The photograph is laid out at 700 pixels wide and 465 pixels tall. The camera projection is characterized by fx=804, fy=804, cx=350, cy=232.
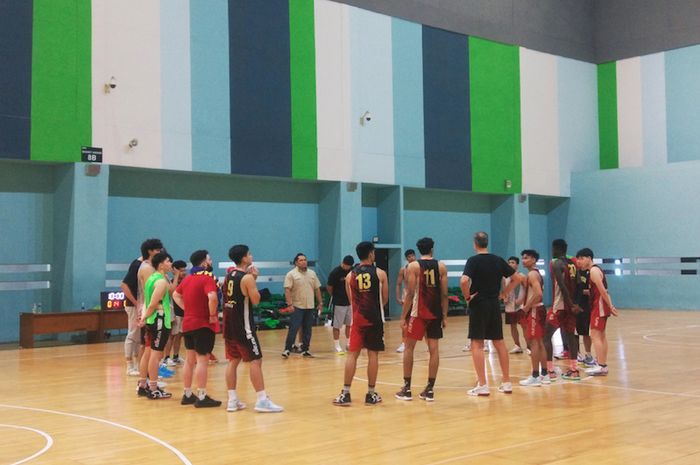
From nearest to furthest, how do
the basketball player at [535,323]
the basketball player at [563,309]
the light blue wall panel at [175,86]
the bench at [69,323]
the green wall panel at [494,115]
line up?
the basketball player at [535,323]
the basketball player at [563,309]
the bench at [69,323]
the light blue wall panel at [175,86]
the green wall panel at [494,115]

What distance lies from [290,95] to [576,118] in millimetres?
13496

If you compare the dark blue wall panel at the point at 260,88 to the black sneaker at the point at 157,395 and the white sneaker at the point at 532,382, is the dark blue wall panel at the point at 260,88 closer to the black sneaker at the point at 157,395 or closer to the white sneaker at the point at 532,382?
the black sneaker at the point at 157,395

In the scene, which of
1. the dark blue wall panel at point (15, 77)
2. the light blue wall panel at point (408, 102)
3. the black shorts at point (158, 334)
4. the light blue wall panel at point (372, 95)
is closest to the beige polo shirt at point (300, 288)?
the black shorts at point (158, 334)

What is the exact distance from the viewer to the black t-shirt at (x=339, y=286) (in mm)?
15875

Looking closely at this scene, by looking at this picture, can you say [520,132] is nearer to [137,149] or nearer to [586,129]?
[586,129]

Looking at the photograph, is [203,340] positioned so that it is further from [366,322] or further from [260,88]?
[260,88]

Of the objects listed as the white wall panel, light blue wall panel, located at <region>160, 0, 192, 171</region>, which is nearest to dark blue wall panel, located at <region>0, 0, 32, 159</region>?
light blue wall panel, located at <region>160, 0, 192, 171</region>

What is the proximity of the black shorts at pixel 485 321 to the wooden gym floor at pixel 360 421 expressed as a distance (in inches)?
32.1

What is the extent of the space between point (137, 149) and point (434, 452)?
610 inches

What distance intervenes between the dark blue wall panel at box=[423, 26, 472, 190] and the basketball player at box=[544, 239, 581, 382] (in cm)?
1568

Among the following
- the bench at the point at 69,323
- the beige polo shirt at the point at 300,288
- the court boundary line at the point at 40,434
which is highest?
the beige polo shirt at the point at 300,288

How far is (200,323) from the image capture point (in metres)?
10.0

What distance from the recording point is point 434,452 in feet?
23.9

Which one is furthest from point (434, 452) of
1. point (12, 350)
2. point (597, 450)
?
point (12, 350)
